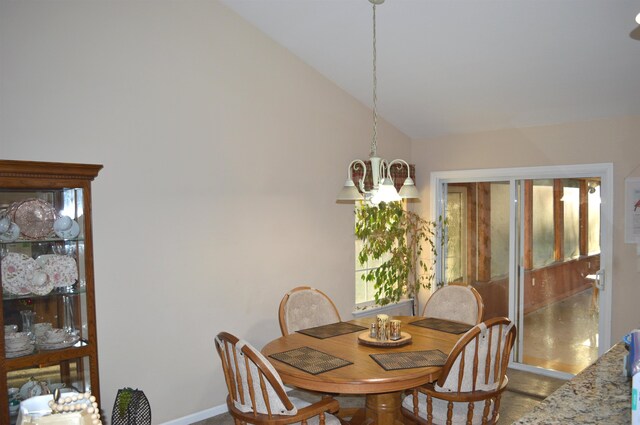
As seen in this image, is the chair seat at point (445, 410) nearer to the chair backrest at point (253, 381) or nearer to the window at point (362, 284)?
the chair backrest at point (253, 381)

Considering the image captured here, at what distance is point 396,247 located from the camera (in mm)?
5211

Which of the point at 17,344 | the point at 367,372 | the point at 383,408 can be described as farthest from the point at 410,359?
the point at 17,344

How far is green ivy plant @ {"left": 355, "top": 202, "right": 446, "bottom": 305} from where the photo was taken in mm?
4898

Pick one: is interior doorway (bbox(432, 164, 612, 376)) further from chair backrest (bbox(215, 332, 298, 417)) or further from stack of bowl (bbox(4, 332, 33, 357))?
stack of bowl (bbox(4, 332, 33, 357))

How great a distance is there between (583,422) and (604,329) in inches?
127

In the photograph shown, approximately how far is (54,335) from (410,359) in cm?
193

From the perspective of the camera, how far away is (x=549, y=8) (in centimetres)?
304

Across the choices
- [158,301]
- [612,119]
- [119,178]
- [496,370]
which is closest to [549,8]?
[612,119]

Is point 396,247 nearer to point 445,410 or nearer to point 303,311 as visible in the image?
point 303,311

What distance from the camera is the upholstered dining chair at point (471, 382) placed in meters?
2.53

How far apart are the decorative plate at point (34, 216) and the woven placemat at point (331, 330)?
1661mm

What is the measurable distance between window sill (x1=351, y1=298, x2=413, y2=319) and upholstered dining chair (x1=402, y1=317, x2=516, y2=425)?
2.01 meters

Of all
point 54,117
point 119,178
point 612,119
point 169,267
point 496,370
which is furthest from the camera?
point 612,119

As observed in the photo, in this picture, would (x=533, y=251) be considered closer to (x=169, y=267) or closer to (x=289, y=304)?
(x=289, y=304)
